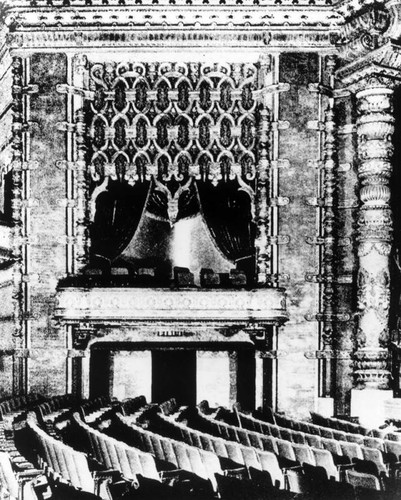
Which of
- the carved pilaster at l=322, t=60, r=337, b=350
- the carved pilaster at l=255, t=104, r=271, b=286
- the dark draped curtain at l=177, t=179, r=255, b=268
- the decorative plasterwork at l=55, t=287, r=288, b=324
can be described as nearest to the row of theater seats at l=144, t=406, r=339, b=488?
the decorative plasterwork at l=55, t=287, r=288, b=324

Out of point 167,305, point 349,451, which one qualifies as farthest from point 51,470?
point 167,305

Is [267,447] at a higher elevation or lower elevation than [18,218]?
lower

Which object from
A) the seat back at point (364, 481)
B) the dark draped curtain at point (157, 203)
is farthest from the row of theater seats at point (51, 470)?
the dark draped curtain at point (157, 203)

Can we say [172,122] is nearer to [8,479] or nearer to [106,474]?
[106,474]

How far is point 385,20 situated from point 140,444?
704 cm

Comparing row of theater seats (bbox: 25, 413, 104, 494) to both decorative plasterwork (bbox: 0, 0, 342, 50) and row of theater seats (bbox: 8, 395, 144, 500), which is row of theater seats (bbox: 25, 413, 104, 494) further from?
decorative plasterwork (bbox: 0, 0, 342, 50)

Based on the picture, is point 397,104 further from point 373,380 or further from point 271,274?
point 373,380

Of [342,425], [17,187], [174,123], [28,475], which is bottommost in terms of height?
[342,425]

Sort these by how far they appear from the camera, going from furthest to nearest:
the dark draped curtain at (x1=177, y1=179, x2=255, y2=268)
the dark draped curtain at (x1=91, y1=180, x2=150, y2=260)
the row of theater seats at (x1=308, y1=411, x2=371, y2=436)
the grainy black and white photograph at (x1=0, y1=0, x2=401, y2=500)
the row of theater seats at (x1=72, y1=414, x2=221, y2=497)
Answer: the dark draped curtain at (x1=177, y1=179, x2=255, y2=268) → the dark draped curtain at (x1=91, y1=180, x2=150, y2=260) → the grainy black and white photograph at (x1=0, y1=0, x2=401, y2=500) → the row of theater seats at (x1=308, y1=411, x2=371, y2=436) → the row of theater seats at (x1=72, y1=414, x2=221, y2=497)

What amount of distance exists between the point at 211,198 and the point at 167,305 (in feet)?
6.78

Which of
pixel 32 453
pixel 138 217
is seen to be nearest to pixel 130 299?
pixel 138 217

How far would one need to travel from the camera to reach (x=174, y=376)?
1150 centimetres

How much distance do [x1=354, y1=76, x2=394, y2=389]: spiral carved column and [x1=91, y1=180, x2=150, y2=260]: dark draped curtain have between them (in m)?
3.38

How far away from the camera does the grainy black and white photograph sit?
10.6 m
